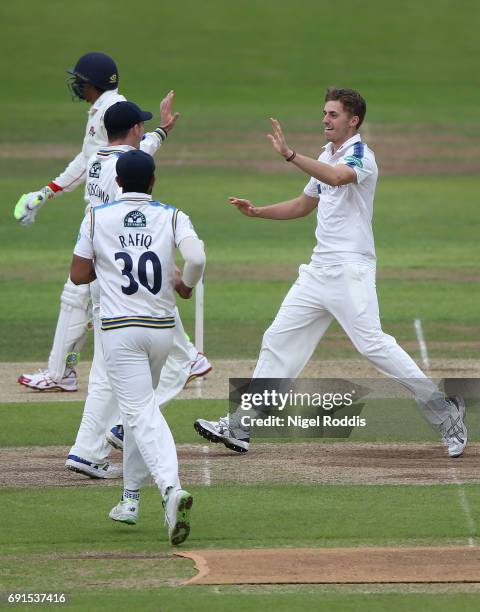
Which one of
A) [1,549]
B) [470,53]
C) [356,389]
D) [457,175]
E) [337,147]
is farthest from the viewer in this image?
[470,53]

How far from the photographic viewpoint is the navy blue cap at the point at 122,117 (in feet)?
30.5

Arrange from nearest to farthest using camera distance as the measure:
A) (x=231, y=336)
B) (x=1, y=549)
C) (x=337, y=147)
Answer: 1. (x=1, y=549)
2. (x=337, y=147)
3. (x=231, y=336)

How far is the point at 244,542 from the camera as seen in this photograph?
8.12 metres

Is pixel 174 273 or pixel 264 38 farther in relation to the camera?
pixel 264 38

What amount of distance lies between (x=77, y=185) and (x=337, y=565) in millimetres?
5405

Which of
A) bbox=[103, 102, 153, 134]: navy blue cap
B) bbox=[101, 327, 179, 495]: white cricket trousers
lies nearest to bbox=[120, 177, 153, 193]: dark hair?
bbox=[101, 327, 179, 495]: white cricket trousers

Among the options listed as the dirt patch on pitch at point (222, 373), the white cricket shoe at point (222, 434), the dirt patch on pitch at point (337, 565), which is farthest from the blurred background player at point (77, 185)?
the dirt patch on pitch at point (337, 565)

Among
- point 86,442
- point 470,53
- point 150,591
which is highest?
point 470,53

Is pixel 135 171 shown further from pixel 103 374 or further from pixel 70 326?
pixel 70 326

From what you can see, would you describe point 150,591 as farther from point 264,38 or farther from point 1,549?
point 264,38

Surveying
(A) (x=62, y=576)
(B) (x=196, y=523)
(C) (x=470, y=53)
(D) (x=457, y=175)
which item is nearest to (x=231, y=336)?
(B) (x=196, y=523)

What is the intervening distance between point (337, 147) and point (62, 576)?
3883 mm

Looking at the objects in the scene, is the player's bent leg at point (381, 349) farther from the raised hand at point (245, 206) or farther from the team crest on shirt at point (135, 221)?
the team crest on shirt at point (135, 221)

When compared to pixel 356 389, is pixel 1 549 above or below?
below
